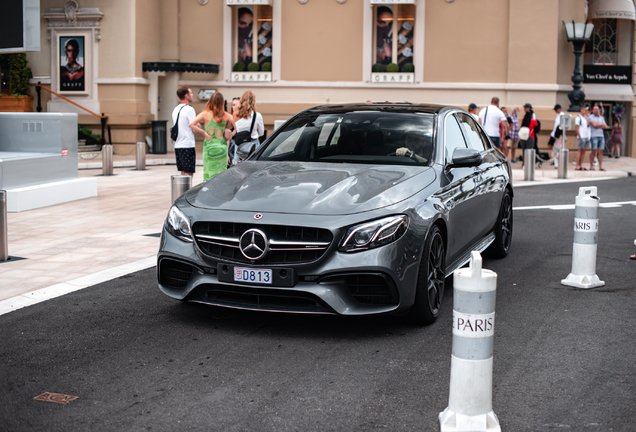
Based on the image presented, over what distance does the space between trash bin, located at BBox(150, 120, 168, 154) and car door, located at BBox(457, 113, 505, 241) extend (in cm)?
1788

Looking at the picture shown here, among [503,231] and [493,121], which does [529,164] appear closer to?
[493,121]

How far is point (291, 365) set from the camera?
4844 millimetres

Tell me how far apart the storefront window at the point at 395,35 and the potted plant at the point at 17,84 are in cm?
1088

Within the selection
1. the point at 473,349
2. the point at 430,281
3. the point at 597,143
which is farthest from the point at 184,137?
the point at 597,143

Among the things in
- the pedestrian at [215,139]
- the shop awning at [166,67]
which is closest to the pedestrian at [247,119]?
the pedestrian at [215,139]

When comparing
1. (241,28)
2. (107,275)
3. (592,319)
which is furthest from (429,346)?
(241,28)

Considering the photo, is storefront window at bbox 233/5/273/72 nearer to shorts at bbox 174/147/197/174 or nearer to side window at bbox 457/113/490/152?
shorts at bbox 174/147/197/174

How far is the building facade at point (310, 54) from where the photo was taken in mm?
24578

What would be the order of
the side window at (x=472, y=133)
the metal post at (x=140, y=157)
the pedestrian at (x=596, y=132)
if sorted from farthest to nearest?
the pedestrian at (x=596, y=132) → the metal post at (x=140, y=157) → the side window at (x=472, y=133)

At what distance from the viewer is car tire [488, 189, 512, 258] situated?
26.8 ft

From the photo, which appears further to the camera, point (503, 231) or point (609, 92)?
point (609, 92)

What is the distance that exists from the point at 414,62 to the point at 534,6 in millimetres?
3978

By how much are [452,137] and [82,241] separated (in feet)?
15.5

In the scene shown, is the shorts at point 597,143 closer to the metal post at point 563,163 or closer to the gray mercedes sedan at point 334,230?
the metal post at point 563,163
